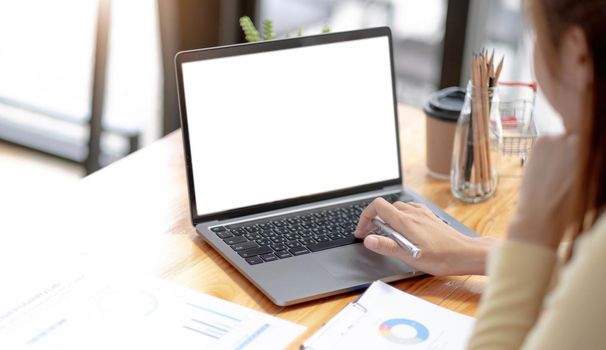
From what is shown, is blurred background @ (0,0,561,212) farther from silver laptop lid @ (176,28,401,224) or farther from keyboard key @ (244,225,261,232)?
keyboard key @ (244,225,261,232)

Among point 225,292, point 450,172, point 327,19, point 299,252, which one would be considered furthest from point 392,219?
point 327,19

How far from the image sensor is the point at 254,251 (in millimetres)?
1281

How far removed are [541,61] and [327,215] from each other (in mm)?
576

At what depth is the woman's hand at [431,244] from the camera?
124 cm

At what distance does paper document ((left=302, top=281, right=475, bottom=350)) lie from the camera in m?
1.08

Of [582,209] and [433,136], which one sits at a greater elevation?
[582,209]

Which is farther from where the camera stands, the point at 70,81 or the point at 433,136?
the point at 70,81

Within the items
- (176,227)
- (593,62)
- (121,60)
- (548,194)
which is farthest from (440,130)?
(121,60)

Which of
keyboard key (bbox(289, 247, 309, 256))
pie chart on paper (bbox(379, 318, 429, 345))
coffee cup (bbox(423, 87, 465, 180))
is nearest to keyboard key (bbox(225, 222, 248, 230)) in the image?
keyboard key (bbox(289, 247, 309, 256))

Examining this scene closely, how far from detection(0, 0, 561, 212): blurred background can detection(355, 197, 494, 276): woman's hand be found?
1.60 meters

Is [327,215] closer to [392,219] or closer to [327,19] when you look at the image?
[392,219]

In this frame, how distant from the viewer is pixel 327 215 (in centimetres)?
140

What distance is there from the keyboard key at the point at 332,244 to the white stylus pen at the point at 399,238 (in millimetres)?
48

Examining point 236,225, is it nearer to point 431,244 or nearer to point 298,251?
point 298,251
